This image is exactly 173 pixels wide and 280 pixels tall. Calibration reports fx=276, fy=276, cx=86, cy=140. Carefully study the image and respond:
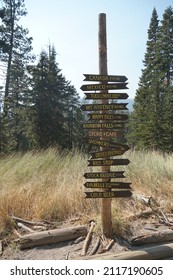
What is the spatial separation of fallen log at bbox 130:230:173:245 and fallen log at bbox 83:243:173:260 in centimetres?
26

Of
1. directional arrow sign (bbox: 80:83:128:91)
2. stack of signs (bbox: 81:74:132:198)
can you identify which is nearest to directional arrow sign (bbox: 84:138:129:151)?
stack of signs (bbox: 81:74:132:198)

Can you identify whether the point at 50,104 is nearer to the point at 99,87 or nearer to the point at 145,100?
the point at 145,100

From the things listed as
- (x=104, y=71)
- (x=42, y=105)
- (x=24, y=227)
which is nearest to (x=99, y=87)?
(x=104, y=71)

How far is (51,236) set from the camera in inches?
155

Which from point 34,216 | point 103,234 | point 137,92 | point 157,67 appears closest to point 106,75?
point 103,234

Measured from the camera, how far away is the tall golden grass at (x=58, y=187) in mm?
4680

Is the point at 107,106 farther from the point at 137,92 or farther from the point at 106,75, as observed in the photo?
the point at 137,92

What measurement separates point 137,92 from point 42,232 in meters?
27.8

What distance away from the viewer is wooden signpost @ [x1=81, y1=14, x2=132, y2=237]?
3951 mm

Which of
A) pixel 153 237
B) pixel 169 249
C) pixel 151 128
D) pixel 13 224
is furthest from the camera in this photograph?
pixel 151 128

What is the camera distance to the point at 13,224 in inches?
171

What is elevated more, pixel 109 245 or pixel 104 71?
pixel 104 71

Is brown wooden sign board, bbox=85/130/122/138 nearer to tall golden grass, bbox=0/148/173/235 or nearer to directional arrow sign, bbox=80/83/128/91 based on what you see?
directional arrow sign, bbox=80/83/128/91

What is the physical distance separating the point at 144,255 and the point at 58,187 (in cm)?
240
